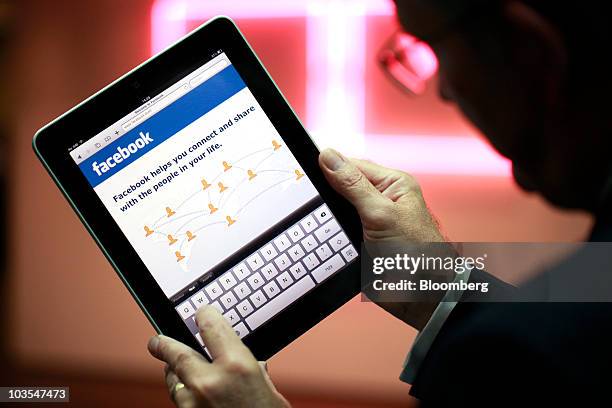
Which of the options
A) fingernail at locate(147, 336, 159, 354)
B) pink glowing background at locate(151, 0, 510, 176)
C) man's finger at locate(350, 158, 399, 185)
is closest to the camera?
fingernail at locate(147, 336, 159, 354)

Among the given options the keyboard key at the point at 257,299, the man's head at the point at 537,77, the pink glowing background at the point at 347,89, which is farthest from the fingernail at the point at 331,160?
the pink glowing background at the point at 347,89

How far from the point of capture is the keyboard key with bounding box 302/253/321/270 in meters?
0.98

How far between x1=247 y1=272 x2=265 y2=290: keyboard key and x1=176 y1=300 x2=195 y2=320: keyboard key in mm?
87

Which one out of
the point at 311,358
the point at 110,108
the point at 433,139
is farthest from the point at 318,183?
the point at 311,358

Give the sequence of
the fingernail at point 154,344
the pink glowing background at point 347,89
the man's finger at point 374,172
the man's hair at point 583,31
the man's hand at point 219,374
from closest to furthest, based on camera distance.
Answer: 1. the man's hair at point 583,31
2. the man's hand at point 219,374
3. the fingernail at point 154,344
4. the man's finger at point 374,172
5. the pink glowing background at point 347,89

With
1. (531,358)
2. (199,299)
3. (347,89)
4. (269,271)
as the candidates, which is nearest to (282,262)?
(269,271)

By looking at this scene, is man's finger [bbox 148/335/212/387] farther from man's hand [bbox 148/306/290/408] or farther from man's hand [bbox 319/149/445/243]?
man's hand [bbox 319/149/445/243]

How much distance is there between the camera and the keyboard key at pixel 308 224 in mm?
977

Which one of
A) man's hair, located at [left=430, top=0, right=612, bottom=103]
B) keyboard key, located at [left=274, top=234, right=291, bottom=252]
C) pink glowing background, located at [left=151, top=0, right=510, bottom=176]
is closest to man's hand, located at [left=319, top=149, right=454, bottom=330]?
keyboard key, located at [left=274, top=234, right=291, bottom=252]

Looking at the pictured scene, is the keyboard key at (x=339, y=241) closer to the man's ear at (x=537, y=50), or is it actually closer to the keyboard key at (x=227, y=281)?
the keyboard key at (x=227, y=281)

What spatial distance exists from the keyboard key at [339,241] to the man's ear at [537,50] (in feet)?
1.42

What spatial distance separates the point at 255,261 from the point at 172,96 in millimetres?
255

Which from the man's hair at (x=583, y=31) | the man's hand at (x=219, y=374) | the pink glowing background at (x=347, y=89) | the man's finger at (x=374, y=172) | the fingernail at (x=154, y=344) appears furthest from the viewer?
the pink glowing background at (x=347, y=89)

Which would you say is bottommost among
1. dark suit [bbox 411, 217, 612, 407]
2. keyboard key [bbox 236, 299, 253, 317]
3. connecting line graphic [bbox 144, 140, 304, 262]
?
dark suit [bbox 411, 217, 612, 407]
